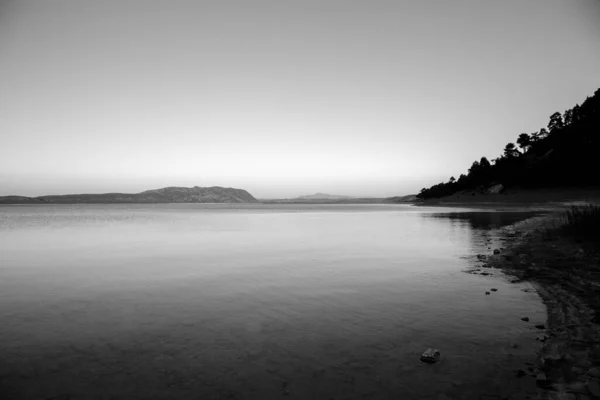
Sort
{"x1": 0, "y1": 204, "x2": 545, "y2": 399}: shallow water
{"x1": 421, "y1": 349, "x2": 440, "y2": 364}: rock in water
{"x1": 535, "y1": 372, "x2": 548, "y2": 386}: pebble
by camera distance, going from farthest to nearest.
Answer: {"x1": 421, "y1": 349, "x2": 440, "y2": 364}: rock in water, {"x1": 0, "y1": 204, "x2": 545, "y2": 399}: shallow water, {"x1": 535, "y1": 372, "x2": 548, "y2": 386}: pebble

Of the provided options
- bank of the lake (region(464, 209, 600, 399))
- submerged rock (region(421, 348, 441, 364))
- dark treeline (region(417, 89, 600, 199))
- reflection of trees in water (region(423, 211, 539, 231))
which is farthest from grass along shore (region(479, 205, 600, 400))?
dark treeline (region(417, 89, 600, 199))

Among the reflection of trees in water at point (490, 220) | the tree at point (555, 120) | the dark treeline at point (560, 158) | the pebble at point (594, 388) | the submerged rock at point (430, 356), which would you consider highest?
the tree at point (555, 120)

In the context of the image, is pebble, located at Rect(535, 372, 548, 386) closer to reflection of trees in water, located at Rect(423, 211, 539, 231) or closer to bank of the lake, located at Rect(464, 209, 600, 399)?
bank of the lake, located at Rect(464, 209, 600, 399)

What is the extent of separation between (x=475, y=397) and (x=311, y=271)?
1237 centimetres

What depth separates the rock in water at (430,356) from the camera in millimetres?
7099

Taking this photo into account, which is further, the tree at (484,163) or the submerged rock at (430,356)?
the tree at (484,163)

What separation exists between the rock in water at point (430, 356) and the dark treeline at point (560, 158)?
10689 cm

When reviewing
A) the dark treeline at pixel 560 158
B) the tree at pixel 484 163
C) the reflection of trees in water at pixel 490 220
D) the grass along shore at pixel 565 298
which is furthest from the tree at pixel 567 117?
the grass along shore at pixel 565 298

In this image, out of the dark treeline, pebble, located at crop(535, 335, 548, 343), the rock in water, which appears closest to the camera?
the rock in water

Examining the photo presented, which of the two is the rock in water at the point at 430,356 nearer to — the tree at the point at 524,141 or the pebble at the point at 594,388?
the pebble at the point at 594,388

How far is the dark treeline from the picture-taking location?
93875 millimetres

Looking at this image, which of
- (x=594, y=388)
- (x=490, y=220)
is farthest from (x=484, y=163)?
(x=594, y=388)

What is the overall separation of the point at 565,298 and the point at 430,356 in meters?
7.14

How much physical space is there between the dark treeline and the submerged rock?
351ft
